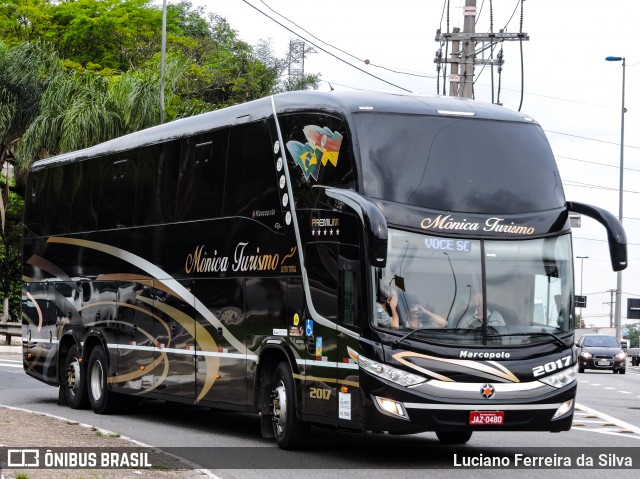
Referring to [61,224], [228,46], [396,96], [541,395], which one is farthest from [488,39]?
[228,46]

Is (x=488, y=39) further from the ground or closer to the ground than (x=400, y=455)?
further from the ground

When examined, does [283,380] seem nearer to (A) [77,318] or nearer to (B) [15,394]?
(A) [77,318]

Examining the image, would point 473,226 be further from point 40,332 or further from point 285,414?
point 40,332

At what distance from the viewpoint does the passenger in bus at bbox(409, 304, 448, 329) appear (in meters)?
13.4

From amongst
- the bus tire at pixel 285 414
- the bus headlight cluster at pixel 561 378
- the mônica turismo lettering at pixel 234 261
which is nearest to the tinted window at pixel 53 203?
the mônica turismo lettering at pixel 234 261

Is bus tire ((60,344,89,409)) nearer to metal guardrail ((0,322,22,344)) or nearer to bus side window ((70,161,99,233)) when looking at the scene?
bus side window ((70,161,99,233))

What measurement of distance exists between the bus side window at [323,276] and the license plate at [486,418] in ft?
6.11

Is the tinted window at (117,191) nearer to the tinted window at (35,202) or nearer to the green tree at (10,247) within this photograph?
the tinted window at (35,202)

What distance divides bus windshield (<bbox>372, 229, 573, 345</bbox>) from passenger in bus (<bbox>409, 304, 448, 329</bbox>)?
0.03 ft

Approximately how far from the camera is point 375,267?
44.2ft

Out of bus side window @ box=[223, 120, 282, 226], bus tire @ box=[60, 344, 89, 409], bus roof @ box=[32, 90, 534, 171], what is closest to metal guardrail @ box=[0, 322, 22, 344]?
bus tire @ box=[60, 344, 89, 409]

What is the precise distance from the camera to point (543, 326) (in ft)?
45.3

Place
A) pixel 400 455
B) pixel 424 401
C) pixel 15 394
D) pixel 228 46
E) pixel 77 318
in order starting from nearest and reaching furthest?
pixel 424 401, pixel 400 455, pixel 77 318, pixel 15 394, pixel 228 46

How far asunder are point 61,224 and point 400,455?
9.61 m
